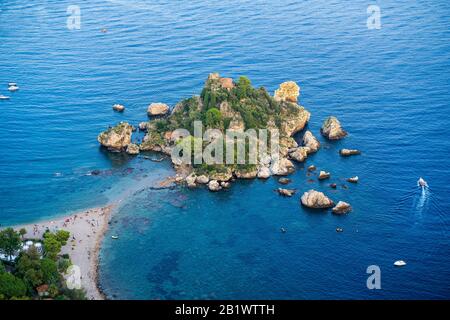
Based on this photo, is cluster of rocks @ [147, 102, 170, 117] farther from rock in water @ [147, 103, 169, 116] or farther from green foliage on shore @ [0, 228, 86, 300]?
green foliage on shore @ [0, 228, 86, 300]

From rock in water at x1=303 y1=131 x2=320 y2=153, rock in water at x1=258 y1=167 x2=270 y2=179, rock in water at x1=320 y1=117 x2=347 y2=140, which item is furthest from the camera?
rock in water at x1=320 y1=117 x2=347 y2=140

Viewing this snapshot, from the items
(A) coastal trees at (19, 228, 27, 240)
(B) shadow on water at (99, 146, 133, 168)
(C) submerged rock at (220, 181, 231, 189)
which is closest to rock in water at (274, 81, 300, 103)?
(C) submerged rock at (220, 181, 231, 189)

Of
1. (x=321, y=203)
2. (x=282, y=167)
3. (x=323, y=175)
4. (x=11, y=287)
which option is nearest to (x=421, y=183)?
(x=323, y=175)

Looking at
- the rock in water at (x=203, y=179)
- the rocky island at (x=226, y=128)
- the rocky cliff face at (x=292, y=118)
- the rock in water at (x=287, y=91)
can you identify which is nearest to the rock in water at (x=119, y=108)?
the rocky island at (x=226, y=128)

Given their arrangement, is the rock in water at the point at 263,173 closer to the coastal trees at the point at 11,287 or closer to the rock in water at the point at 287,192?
the rock in water at the point at 287,192

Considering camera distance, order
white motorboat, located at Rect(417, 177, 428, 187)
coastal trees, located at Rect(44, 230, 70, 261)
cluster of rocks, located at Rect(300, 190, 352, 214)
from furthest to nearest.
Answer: white motorboat, located at Rect(417, 177, 428, 187), cluster of rocks, located at Rect(300, 190, 352, 214), coastal trees, located at Rect(44, 230, 70, 261)

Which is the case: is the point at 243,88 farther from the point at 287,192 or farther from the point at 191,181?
the point at 287,192
